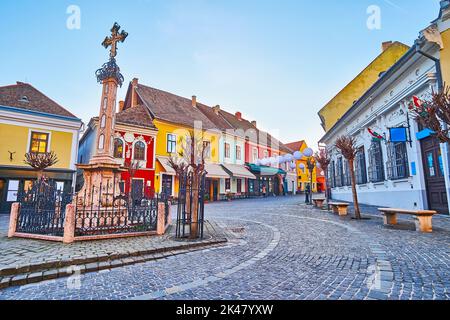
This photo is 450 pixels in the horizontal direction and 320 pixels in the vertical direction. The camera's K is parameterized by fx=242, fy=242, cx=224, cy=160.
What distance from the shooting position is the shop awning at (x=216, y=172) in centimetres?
2400

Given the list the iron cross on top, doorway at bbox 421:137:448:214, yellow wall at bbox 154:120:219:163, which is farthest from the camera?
yellow wall at bbox 154:120:219:163

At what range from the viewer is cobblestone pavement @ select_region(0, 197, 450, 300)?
10.3ft

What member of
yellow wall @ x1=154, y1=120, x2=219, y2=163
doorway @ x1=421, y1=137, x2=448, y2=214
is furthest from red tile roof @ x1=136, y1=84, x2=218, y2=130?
doorway @ x1=421, y1=137, x2=448, y2=214

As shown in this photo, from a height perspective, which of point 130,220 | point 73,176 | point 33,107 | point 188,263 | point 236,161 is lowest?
point 188,263

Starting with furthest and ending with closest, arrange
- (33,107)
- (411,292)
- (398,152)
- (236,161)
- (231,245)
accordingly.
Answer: (236,161) → (33,107) → (398,152) → (231,245) → (411,292)

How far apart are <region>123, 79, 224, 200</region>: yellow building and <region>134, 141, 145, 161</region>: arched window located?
142 centimetres

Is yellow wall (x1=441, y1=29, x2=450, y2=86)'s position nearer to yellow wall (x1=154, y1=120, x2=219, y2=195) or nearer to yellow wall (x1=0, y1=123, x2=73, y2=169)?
yellow wall (x1=154, y1=120, x2=219, y2=195)

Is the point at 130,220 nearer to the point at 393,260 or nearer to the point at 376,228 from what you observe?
the point at 393,260

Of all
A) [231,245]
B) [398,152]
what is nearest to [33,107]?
[231,245]

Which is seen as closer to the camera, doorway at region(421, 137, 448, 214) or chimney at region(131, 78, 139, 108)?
doorway at region(421, 137, 448, 214)

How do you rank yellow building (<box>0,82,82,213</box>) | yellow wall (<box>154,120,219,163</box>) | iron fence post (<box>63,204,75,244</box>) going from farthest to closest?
yellow wall (<box>154,120,219,163</box>) → yellow building (<box>0,82,82,213</box>) → iron fence post (<box>63,204,75,244</box>)

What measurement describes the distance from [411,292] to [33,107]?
22.1 metres

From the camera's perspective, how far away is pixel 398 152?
11477mm

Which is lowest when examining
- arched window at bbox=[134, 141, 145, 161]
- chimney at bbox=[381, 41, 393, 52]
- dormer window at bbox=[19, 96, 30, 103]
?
arched window at bbox=[134, 141, 145, 161]
